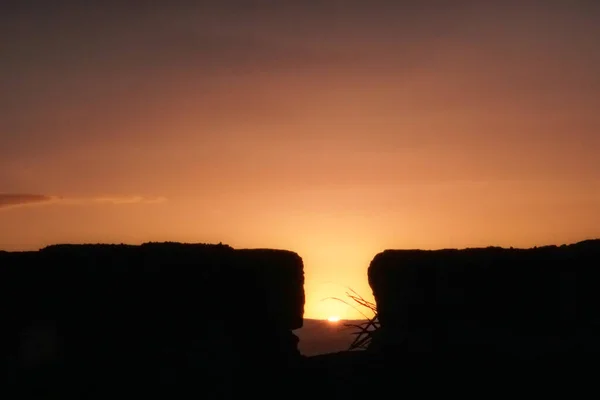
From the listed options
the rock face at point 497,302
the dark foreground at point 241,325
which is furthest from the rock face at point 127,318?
the rock face at point 497,302

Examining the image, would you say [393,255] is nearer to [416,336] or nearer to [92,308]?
[416,336]

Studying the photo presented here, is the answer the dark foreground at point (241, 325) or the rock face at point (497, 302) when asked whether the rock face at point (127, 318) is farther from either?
A: the rock face at point (497, 302)

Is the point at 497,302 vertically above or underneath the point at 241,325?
above

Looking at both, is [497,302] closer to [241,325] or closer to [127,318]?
[241,325]

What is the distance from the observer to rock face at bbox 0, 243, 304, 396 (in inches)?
266

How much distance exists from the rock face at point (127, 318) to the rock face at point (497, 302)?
5.09 feet

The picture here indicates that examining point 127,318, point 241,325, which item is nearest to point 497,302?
point 241,325

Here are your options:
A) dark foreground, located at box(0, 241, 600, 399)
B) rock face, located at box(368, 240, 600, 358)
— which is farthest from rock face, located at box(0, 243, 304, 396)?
rock face, located at box(368, 240, 600, 358)

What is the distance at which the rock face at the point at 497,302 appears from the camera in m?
6.64

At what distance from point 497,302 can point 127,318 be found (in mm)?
3406

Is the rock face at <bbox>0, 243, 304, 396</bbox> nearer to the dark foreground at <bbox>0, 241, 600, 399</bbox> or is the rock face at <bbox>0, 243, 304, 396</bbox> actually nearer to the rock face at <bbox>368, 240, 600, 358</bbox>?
Answer: the dark foreground at <bbox>0, 241, 600, 399</bbox>

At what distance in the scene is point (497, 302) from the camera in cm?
687

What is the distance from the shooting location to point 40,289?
7008mm

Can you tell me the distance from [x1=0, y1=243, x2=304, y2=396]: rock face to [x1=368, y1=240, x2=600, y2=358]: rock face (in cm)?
155
